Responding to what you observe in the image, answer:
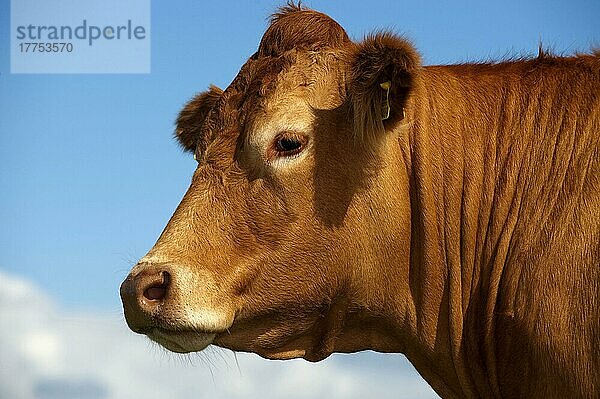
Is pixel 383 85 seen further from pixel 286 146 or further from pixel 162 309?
pixel 162 309

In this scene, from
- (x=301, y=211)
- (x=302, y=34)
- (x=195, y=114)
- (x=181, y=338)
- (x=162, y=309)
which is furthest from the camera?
(x=195, y=114)

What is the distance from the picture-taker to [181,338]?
25.3 feet

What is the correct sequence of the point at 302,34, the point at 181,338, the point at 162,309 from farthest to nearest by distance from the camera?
1. the point at 302,34
2. the point at 181,338
3. the point at 162,309

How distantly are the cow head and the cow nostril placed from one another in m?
0.20

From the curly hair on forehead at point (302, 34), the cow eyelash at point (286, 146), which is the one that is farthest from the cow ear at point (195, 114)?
the cow eyelash at point (286, 146)

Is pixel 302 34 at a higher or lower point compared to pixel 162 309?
higher

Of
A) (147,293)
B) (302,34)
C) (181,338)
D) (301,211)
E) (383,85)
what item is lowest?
(181,338)

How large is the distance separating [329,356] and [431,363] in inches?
34.6

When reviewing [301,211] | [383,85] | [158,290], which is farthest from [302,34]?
[158,290]

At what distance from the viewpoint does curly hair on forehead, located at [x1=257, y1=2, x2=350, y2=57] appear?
8688 mm

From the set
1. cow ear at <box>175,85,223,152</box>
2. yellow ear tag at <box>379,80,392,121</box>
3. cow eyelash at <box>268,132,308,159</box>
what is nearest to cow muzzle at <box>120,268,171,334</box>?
cow eyelash at <box>268,132,308,159</box>

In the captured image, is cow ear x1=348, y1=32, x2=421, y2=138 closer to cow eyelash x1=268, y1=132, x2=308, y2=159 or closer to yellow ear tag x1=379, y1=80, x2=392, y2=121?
yellow ear tag x1=379, y1=80, x2=392, y2=121

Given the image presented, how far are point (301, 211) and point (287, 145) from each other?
0.53 m

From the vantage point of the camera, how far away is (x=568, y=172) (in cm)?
759
